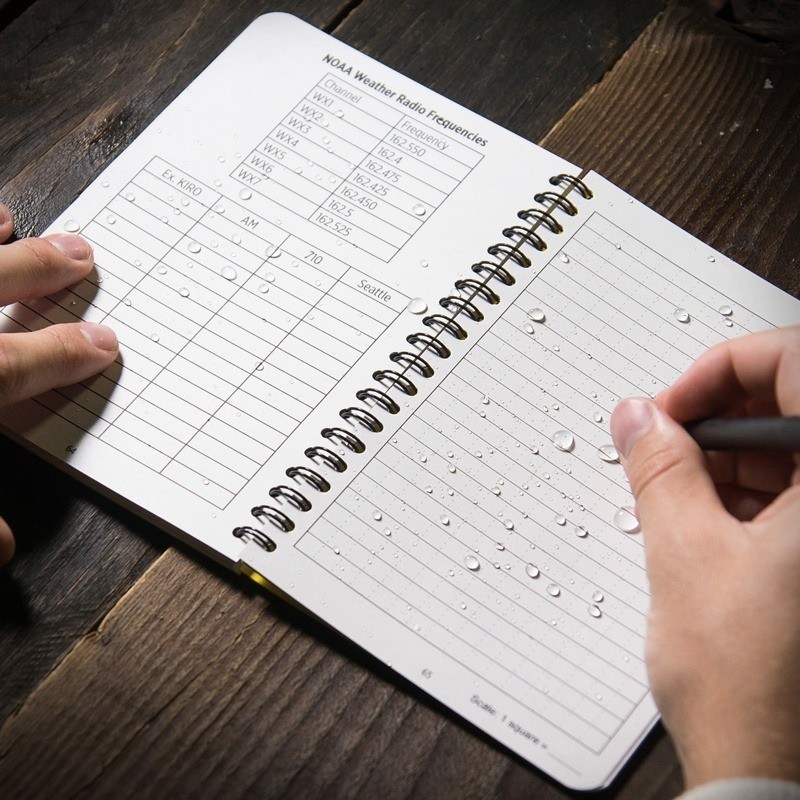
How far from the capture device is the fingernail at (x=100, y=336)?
68 cm

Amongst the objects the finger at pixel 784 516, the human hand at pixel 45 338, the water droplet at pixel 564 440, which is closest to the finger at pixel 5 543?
the human hand at pixel 45 338

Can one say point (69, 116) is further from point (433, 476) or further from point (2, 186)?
point (433, 476)

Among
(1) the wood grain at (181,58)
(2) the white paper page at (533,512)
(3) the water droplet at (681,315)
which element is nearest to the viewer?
(2) the white paper page at (533,512)

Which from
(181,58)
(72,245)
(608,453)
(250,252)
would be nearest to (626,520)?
(608,453)

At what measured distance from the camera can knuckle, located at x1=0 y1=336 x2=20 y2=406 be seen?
0.63 meters

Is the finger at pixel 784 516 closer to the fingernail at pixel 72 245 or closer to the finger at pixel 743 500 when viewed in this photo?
the finger at pixel 743 500

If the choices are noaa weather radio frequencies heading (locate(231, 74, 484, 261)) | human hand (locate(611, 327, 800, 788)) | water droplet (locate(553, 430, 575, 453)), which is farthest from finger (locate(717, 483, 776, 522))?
noaa weather radio frequencies heading (locate(231, 74, 484, 261))

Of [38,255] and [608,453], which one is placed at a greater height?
[38,255]

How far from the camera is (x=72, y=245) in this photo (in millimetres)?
714

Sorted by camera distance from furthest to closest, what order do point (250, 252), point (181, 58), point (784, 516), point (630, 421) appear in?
point (181, 58) → point (250, 252) → point (630, 421) → point (784, 516)

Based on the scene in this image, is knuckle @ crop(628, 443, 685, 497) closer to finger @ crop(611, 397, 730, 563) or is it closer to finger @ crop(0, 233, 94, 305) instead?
finger @ crop(611, 397, 730, 563)

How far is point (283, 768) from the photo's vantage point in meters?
0.60

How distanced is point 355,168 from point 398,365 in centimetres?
20

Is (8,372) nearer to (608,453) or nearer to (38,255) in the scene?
(38,255)
